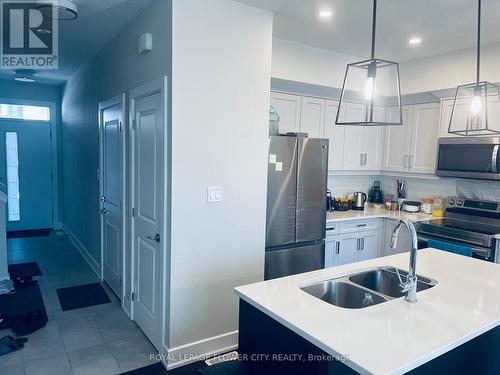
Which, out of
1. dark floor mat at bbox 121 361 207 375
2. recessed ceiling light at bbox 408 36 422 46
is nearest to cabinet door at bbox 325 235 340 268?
dark floor mat at bbox 121 361 207 375

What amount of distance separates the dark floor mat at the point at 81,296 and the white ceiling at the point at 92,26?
264cm

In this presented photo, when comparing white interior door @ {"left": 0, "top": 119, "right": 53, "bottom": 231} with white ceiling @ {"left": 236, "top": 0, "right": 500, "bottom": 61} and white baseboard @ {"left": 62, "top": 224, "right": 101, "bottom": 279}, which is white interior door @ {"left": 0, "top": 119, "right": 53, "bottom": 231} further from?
white ceiling @ {"left": 236, "top": 0, "right": 500, "bottom": 61}

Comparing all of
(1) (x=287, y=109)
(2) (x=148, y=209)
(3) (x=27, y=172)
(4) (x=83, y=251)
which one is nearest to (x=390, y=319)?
(2) (x=148, y=209)

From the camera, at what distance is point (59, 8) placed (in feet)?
8.79

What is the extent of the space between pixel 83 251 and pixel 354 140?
4.05 meters

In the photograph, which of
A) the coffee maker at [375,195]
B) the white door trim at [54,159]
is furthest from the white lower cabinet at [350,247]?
the white door trim at [54,159]

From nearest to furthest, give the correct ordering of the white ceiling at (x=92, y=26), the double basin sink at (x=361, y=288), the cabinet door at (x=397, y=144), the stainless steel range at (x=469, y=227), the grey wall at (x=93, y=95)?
the double basin sink at (x=361, y=288)
the grey wall at (x=93, y=95)
the white ceiling at (x=92, y=26)
the stainless steel range at (x=469, y=227)
the cabinet door at (x=397, y=144)

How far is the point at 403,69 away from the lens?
432 centimetres

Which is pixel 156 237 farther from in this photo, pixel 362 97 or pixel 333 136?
pixel 362 97

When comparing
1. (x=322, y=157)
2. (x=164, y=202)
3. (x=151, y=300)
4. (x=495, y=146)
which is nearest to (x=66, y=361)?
(x=151, y=300)

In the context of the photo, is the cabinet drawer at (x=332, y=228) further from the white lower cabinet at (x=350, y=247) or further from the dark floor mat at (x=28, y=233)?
the dark floor mat at (x=28, y=233)

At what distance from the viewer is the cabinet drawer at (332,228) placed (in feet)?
12.8

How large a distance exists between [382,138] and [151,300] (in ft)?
11.6

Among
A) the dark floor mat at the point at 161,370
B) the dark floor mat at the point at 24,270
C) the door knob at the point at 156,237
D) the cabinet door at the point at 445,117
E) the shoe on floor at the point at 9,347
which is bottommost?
the dark floor mat at the point at 161,370
